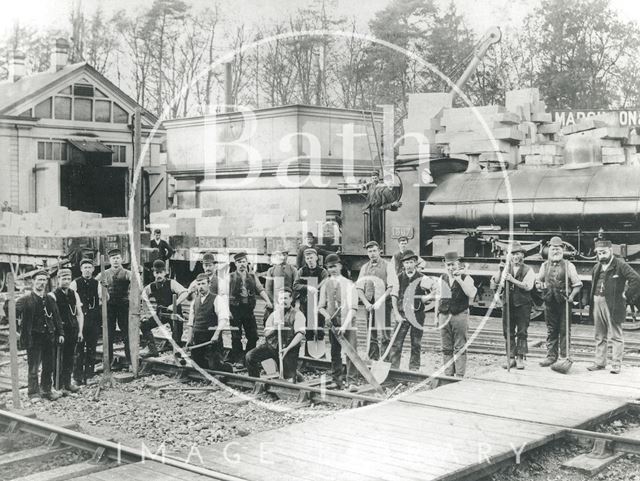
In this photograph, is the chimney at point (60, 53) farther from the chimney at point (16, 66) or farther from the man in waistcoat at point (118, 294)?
the man in waistcoat at point (118, 294)

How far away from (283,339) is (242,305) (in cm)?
155

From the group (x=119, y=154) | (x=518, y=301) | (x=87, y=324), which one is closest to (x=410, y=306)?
(x=518, y=301)

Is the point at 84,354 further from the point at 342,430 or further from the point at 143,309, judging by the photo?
the point at 342,430

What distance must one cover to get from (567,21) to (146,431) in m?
19.2

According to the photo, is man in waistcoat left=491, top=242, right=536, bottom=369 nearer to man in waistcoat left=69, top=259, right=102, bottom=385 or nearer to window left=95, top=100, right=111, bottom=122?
man in waistcoat left=69, top=259, right=102, bottom=385

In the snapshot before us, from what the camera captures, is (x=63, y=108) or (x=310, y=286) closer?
(x=310, y=286)

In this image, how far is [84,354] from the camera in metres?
10.5

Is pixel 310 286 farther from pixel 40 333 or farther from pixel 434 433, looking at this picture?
pixel 434 433

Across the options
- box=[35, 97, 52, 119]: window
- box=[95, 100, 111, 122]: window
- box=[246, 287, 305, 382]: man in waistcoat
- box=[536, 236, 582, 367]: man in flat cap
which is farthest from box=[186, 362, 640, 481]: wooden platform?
box=[95, 100, 111, 122]: window

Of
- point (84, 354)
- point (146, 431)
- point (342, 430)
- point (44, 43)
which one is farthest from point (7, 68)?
point (342, 430)

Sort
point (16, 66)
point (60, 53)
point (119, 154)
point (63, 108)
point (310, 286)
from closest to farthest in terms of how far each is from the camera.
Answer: point (310, 286), point (60, 53), point (16, 66), point (63, 108), point (119, 154)

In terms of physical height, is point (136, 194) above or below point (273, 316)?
above

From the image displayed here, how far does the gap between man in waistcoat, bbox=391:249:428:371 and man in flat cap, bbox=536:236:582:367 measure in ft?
5.02

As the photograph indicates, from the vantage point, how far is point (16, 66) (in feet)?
84.8
